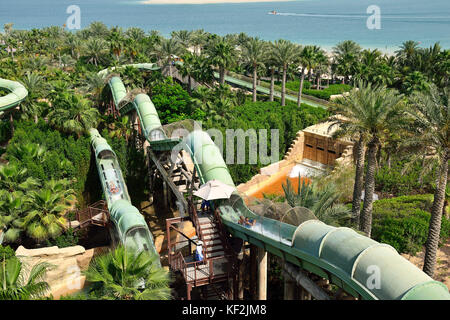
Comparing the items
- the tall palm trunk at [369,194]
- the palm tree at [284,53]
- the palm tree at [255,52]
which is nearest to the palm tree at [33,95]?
the palm tree at [255,52]

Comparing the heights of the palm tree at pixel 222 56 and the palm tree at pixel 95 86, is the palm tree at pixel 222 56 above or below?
above

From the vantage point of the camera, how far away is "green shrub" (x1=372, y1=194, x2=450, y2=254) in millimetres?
23719

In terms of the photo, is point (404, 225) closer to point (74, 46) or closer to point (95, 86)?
point (95, 86)

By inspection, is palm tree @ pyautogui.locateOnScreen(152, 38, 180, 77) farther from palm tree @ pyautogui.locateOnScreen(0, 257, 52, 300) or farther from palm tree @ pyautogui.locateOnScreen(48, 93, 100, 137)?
palm tree @ pyautogui.locateOnScreen(0, 257, 52, 300)

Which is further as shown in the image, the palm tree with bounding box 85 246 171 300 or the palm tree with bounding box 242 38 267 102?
the palm tree with bounding box 242 38 267 102

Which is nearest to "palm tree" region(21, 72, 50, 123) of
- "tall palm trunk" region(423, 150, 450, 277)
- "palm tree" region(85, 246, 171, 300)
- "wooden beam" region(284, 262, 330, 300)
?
"palm tree" region(85, 246, 171, 300)

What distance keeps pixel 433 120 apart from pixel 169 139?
16177 mm

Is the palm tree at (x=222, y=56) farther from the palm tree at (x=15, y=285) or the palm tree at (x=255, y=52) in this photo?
the palm tree at (x=15, y=285)

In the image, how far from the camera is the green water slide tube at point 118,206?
20906 mm

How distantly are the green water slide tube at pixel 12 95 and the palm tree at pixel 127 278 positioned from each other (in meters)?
26.4

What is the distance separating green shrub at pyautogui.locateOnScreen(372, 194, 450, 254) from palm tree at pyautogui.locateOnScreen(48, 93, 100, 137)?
77.3 feet
